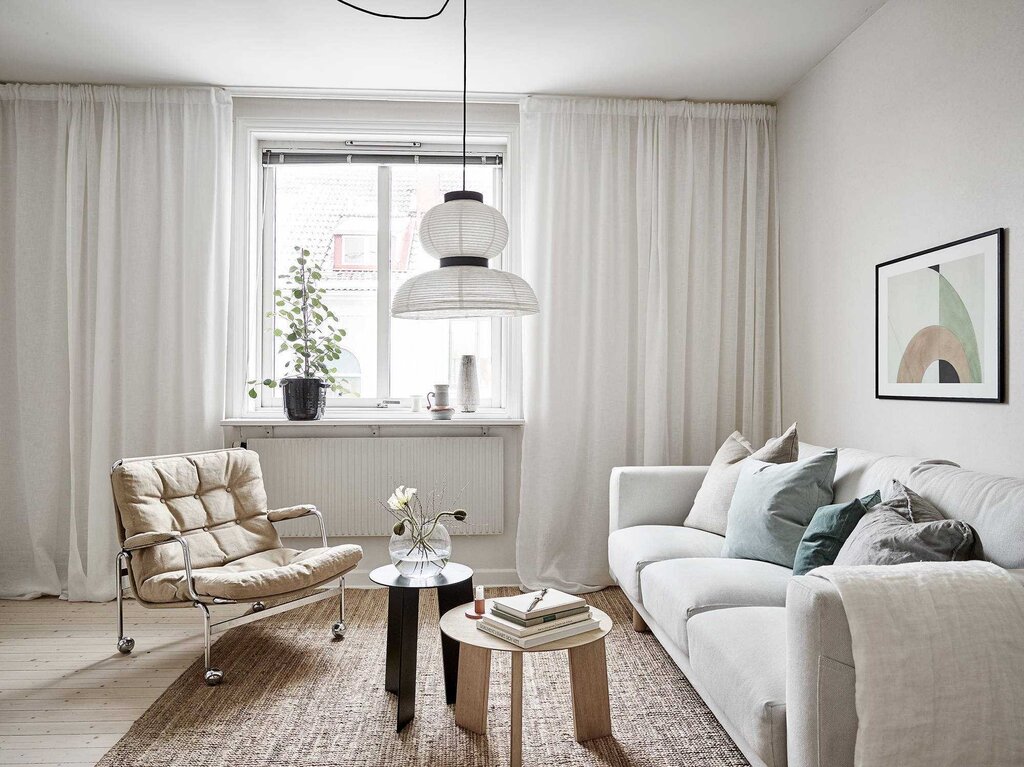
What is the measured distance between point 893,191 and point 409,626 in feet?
8.32

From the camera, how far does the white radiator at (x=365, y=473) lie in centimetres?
400

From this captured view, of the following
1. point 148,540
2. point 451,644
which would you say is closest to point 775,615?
point 451,644

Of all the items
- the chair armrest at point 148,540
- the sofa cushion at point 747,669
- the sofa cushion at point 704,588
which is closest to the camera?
the sofa cushion at point 747,669

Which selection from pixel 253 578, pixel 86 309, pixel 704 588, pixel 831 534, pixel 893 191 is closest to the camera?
pixel 831 534

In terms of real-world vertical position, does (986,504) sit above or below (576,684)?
above

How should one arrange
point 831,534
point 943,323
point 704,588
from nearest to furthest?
point 831,534, point 704,588, point 943,323

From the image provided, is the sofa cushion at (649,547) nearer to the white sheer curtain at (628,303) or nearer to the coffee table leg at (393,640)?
the white sheer curtain at (628,303)

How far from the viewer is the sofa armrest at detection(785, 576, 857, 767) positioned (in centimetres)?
157

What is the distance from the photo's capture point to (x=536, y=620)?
2148 mm

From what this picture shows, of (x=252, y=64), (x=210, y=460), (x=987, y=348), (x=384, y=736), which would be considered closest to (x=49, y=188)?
(x=252, y=64)

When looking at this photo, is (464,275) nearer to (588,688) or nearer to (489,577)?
(588,688)

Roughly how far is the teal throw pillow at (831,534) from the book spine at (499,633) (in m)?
0.90

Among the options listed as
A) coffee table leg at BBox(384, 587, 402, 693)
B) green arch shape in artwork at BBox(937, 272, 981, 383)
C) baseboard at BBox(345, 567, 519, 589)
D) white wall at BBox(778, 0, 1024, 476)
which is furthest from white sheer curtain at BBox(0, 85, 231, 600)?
green arch shape in artwork at BBox(937, 272, 981, 383)

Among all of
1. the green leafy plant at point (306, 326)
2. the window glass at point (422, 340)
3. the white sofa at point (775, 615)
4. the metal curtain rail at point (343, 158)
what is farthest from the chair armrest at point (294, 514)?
the metal curtain rail at point (343, 158)
